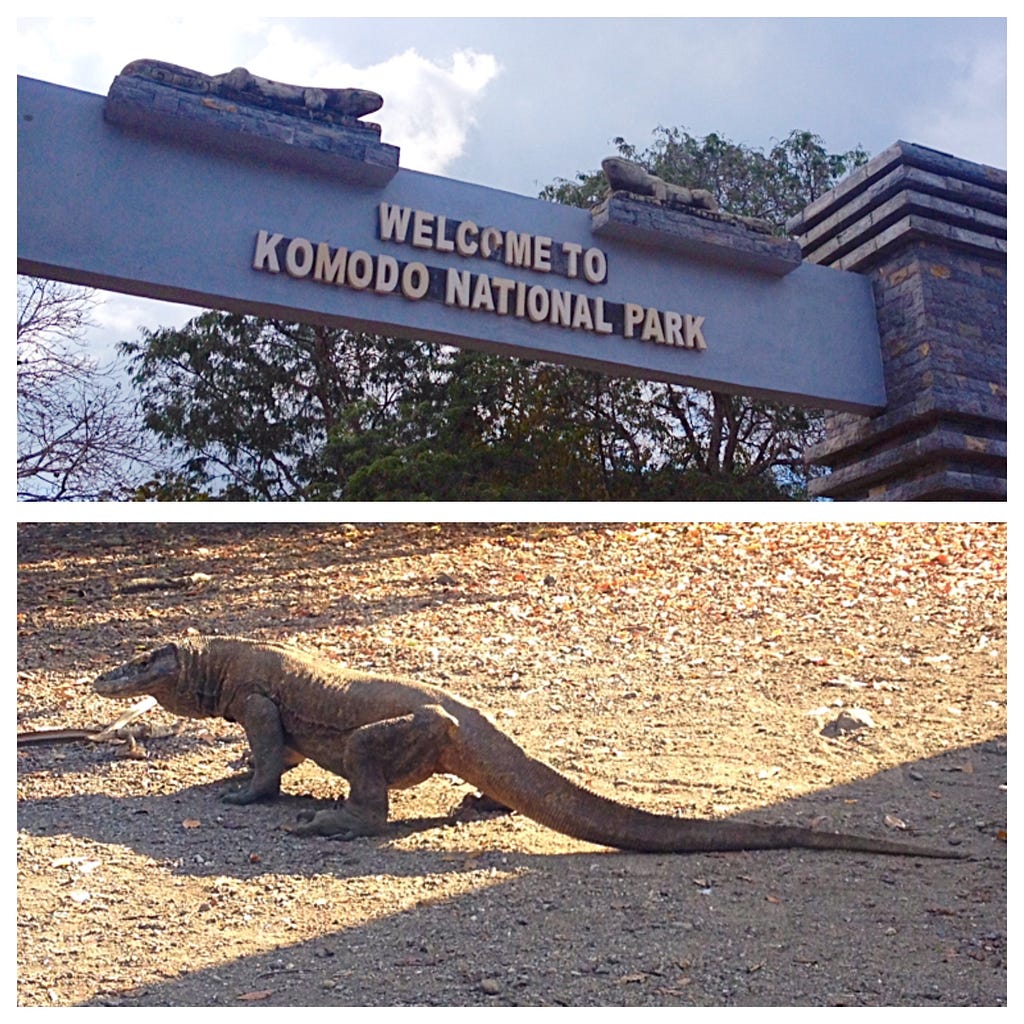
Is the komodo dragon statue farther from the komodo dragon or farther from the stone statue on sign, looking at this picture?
the komodo dragon

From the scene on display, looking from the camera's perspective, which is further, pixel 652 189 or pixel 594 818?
pixel 652 189

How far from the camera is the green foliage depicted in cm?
1270

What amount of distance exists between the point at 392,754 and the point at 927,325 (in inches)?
193

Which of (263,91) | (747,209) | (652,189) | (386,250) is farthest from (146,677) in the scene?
(747,209)

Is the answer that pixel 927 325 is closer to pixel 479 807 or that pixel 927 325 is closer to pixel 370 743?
pixel 479 807

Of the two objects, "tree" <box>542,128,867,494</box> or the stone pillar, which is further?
"tree" <box>542,128,867,494</box>

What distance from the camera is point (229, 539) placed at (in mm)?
6023

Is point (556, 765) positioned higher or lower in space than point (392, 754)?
lower

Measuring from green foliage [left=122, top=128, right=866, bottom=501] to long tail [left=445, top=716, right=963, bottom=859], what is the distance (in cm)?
718

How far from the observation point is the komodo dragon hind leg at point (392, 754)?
473 cm

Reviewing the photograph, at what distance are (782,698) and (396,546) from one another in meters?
2.11

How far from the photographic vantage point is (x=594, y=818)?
4.52 m

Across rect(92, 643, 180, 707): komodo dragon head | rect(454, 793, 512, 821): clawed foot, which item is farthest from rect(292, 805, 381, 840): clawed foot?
rect(92, 643, 180, 707): komodo dragon head
